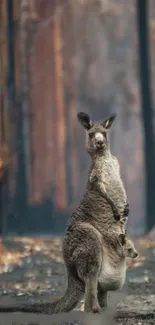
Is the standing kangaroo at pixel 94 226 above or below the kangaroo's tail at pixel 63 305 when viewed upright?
above

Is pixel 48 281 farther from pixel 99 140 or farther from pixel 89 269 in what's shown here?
pixel 99 140

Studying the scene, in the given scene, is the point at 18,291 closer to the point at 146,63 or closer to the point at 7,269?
the point at 7,269

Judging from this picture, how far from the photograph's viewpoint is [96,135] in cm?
716

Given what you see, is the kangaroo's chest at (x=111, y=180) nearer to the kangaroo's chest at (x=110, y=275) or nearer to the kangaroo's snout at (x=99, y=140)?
the kangaroo's snout at (x=99, y=140)

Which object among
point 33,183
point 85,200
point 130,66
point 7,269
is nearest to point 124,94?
point 130,66

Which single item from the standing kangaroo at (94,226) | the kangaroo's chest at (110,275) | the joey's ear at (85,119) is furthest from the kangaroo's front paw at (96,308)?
the joey's ear at (85,119)

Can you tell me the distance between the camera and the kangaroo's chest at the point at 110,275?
708 cm

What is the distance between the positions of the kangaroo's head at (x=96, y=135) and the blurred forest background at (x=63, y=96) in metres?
16.9

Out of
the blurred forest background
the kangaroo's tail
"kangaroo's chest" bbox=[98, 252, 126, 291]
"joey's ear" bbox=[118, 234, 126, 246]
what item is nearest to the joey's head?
"joey's ear" bbox=[118, 234, 126, 246]

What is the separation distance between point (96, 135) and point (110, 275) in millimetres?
1349

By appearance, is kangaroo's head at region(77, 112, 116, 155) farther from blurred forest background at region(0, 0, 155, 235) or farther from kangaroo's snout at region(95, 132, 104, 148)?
blurred forest background at region(0, 0, 155, 235)

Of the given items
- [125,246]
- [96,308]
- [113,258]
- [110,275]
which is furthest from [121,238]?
[96,308]

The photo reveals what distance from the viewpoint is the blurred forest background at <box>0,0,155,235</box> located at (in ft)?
92.5

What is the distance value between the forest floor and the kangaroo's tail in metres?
0.07
